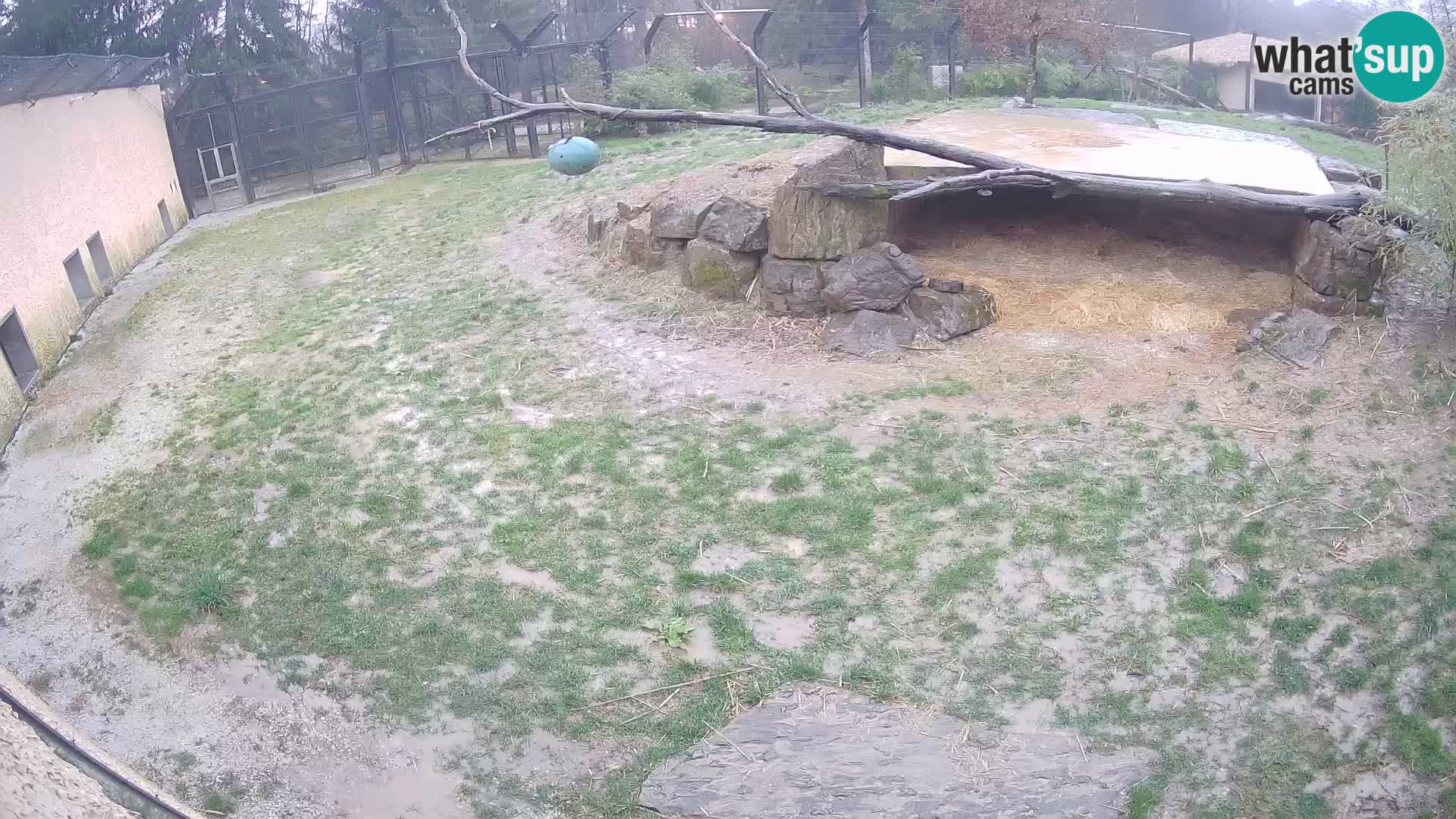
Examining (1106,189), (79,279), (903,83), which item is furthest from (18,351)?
(903,83)

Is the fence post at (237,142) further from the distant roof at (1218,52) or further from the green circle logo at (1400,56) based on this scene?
the distant roof at (1218,52)

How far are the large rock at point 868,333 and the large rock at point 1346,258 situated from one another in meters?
3.06

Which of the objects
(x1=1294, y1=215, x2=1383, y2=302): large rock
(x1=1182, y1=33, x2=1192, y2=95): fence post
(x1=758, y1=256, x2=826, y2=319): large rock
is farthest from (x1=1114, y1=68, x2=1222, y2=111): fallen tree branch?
(x1=758, y1=256, x2=826, y2=319): large rock

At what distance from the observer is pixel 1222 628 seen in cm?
559

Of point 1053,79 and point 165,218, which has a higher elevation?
point 1053,79

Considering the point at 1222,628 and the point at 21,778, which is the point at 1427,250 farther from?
the point at 21,778

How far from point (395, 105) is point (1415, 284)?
1734 cm

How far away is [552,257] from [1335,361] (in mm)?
7515

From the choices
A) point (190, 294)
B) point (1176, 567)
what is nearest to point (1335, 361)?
point (1176, 567)

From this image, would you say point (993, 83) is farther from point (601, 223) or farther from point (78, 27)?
point (78, 27)

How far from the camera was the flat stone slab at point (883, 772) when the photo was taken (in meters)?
4.83

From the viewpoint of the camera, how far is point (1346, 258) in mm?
7980

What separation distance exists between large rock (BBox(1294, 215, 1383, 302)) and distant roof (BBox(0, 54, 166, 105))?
39.1ft

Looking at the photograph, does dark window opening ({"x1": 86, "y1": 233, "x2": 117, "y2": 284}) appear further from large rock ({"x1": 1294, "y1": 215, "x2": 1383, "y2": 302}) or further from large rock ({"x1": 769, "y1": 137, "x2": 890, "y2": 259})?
large rock ({"x1": 1294, "y1": 215, "x2": 1383, "y2": 302})
